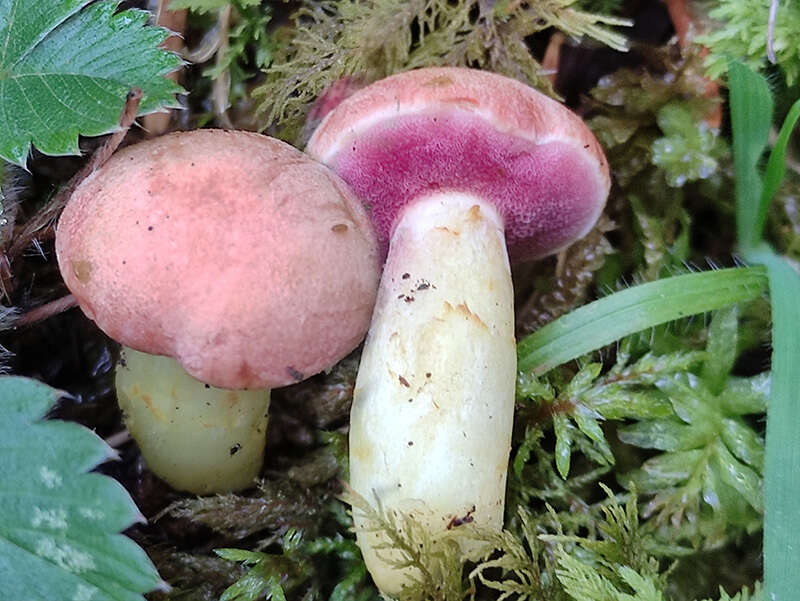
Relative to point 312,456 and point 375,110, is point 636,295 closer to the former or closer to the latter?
point 375,110

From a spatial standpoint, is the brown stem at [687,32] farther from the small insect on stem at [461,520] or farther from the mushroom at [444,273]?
the small insect on stem at [461,520]

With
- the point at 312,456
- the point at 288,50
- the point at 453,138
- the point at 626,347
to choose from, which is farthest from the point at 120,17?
the point at 626,347

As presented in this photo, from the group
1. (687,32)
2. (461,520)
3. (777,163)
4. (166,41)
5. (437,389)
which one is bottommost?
(461,520)

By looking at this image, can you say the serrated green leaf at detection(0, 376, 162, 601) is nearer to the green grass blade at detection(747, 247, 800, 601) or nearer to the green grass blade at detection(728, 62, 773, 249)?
the green grass blade at detection(747, 247, 800, 601)

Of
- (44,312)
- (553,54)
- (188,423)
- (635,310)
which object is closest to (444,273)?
(635,310)

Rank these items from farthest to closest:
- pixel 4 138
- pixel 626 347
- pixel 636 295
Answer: pixel 626 347
pixel 636 295
pixel 4 138

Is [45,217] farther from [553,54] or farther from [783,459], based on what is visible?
[783,459]

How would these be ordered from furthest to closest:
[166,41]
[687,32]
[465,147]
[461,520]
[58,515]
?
[687,32] < [166,41] < [465,147] < [461,520] < [58,515]
